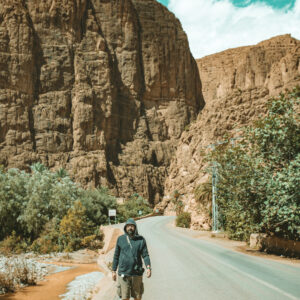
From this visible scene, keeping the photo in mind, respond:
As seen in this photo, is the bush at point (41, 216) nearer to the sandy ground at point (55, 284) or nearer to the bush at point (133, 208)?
the sandy ground at point (55, 284)

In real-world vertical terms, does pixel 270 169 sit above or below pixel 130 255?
above

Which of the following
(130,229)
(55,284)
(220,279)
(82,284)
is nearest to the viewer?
(130,229)

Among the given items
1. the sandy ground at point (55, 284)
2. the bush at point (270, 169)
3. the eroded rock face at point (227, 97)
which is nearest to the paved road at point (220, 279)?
the bush at point (270, 169)

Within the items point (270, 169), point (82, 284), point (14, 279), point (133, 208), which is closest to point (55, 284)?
point (82, 284)

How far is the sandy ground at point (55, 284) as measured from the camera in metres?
13.1

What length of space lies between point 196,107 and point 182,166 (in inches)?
984

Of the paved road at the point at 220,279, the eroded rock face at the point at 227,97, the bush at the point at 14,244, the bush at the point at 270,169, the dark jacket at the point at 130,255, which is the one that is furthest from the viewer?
the eroded rock face at the point at 227,97

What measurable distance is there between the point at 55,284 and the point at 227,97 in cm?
4459

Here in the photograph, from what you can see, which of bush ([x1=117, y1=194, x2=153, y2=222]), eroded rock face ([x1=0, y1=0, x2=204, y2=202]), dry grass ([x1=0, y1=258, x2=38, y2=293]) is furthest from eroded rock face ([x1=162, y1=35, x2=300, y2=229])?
dry grass ([x1=0, y1=258, x2=38, y2=293])

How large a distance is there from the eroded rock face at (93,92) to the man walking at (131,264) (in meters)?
60.9

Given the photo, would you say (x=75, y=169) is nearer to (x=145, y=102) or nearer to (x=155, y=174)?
(x=155, y=174)

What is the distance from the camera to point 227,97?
5575cm

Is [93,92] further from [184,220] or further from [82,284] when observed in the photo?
[82,284]

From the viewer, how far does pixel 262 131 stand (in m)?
A: 14.7
